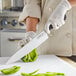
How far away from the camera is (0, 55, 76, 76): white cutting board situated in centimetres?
69

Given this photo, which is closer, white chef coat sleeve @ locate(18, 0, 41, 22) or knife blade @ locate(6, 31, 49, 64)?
knife blade @ locate(6, 31, 49, 64)

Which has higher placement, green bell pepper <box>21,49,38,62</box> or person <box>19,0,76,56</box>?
person <box>19,0,76,56</box>

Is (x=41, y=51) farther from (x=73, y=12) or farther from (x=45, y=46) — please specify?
(x=73, y=12)

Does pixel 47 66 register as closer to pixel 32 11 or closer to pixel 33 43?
pixel 33 43

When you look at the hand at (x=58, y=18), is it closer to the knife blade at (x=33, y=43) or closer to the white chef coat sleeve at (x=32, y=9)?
the knife blade at (x=33, y=43)

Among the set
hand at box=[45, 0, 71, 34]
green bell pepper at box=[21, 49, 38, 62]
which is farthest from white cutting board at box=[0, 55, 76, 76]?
hand at box=[45, 0, 71, 34]

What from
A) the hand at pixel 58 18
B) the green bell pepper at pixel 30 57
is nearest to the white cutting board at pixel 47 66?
the green bell pepper at pixel 30 57

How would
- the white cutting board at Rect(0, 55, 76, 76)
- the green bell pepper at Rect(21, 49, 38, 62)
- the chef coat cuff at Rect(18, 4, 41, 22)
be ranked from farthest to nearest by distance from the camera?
the chef coat cuff at Rect(18, 4, 41, 22)
the green bell pepper at Rect(21, 49, 38, 62)
the white cutting board at Rect(0, 55, 76, 76)

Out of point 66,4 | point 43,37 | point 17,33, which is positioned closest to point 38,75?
point 43,37

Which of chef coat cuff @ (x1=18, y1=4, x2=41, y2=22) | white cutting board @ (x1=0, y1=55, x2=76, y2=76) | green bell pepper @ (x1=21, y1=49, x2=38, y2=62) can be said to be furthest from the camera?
chef coat cuff @ (x1=18, y1=4, x2=41, y2=22)

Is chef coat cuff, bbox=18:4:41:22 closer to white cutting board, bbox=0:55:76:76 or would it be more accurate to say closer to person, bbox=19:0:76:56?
person, bbox=19:0:76:56

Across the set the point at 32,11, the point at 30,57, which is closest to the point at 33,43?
the point at 30,57

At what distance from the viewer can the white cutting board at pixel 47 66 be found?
2.27 ft

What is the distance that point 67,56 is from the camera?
927mm
